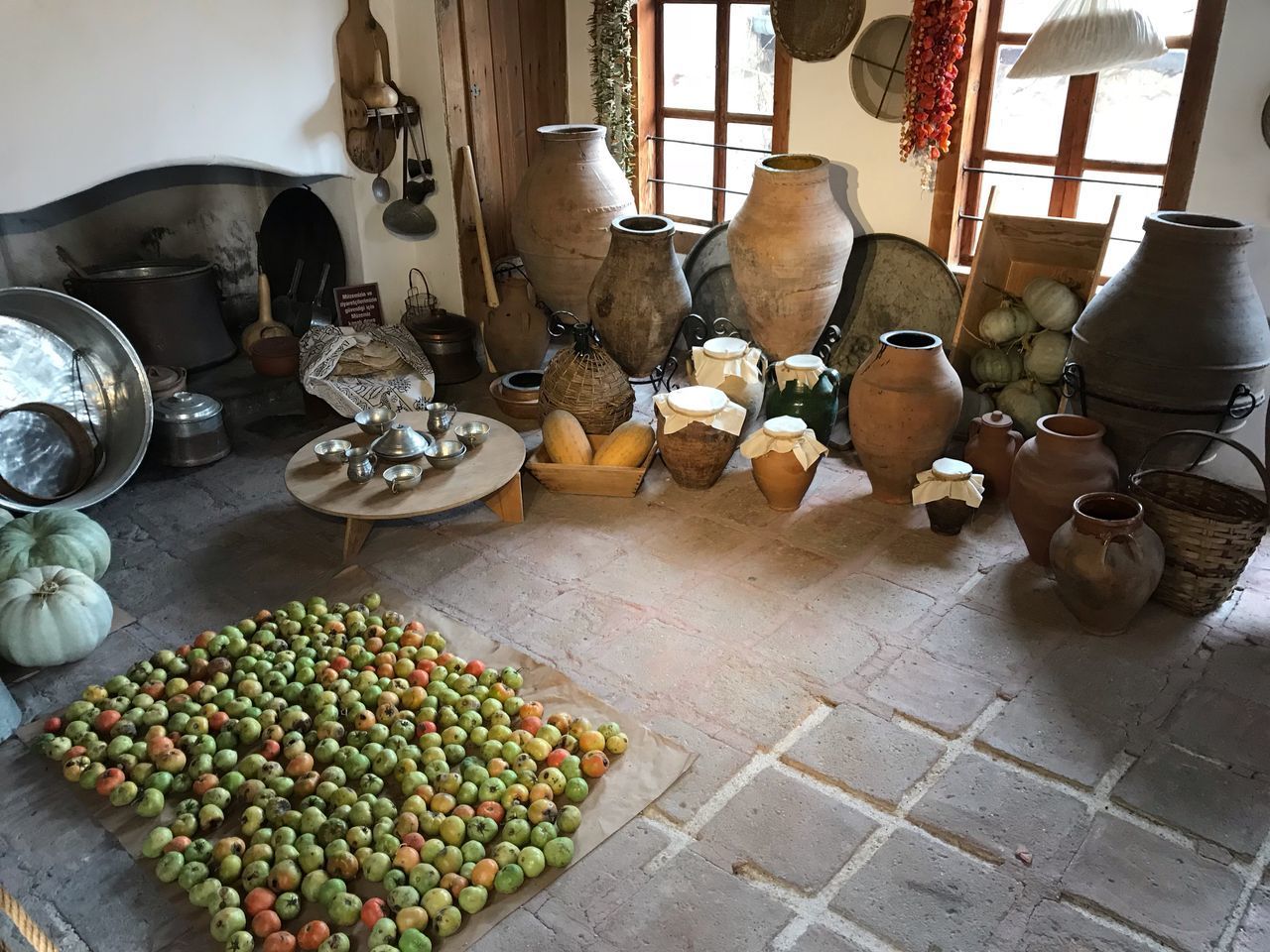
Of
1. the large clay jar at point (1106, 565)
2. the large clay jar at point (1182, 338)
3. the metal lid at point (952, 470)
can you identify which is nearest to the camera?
the large clay jar at point (1106, 565)

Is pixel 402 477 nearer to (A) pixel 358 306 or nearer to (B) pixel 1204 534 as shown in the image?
(A) pixel 358 306

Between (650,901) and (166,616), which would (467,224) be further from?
(650,901)

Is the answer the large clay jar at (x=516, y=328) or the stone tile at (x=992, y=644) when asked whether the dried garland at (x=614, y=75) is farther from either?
the stone tile at (x=992, y=644)

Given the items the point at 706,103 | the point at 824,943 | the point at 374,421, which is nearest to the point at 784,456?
the point at 374,421

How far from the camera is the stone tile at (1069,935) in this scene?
2.31 meters

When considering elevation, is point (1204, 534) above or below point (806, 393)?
below

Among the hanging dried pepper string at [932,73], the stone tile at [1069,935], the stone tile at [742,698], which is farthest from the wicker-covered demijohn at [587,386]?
the stone tile at [1069,935]

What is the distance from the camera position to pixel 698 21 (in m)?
5.59

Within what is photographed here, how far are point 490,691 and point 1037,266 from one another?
3.19m

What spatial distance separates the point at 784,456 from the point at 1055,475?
1.02m

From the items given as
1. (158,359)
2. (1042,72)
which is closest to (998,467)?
(1042,72)

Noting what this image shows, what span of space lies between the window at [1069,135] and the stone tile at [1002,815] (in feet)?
8.60

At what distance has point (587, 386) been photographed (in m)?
4.56

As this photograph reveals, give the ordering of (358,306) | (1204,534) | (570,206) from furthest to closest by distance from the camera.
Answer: (358,306) → (570,206) → (1204,534)
